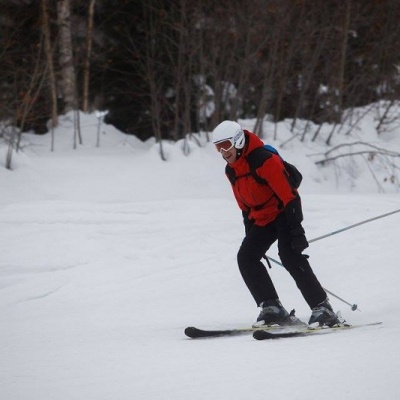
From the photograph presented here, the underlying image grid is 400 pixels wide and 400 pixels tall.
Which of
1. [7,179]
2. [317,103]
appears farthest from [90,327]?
[317,103]

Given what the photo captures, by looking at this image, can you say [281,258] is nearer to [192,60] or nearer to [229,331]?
[229,331]

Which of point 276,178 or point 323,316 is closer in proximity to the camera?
point 276,178

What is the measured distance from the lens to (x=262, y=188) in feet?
15.3

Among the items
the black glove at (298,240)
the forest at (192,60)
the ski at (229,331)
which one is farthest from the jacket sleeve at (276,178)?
the forest at (192,60)

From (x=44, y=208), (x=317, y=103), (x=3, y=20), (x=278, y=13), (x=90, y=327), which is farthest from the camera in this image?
(x=317, y=103)

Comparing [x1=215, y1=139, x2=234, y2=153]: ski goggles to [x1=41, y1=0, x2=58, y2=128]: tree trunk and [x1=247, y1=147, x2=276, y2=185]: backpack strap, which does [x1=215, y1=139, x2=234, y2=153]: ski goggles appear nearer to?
[x1=247, y1=147, x2=276, y2=185]: backpack strap

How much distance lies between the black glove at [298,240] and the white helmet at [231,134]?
2.36 feet

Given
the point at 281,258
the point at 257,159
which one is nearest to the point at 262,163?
the point at 257,159

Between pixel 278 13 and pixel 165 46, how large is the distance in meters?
2.52

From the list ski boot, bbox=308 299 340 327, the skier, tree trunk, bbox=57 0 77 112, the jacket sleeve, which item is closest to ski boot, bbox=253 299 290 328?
the skier

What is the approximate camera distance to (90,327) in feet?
18.2

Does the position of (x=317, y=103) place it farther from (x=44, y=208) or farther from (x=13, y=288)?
(x=13, y=288)

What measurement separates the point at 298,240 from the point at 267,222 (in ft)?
1.13

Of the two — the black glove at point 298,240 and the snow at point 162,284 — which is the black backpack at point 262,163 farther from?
the snow at point 162,284
